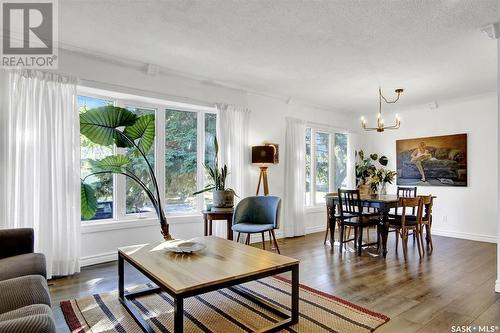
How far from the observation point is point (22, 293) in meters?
1.74

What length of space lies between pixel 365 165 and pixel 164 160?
460 centimetres

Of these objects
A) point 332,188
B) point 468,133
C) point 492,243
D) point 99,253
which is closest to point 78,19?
point 99,253

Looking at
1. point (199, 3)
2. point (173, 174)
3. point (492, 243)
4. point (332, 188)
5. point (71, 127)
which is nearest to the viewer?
point (199, 3)

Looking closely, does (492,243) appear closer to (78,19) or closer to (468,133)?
(468,133)

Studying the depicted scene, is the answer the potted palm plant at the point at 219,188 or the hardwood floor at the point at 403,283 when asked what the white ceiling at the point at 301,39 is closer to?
the potted palm plant at the point at 219,188

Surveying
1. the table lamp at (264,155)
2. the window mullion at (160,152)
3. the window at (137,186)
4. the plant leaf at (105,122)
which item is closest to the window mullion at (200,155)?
the window mullion at (160,152)

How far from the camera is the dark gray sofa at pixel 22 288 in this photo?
1.27 metres

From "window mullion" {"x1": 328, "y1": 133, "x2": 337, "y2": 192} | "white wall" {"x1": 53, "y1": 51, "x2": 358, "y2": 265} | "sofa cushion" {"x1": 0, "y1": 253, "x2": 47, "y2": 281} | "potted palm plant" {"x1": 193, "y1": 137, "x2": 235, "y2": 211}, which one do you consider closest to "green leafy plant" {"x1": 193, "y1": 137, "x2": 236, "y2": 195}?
"potted palm plant" {"x1": 193, "y1": 137, "x2": 235, "y2": 211}

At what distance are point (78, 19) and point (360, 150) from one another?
611 cm

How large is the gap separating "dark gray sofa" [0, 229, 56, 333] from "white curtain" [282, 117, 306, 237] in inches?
153

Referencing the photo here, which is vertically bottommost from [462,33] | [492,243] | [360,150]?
[492,243]

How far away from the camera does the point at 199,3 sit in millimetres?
2482

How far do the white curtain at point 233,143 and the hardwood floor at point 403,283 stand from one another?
1.20 metres

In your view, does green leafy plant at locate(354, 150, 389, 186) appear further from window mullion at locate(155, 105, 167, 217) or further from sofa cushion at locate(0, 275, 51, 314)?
sofa cushion at locate(0, 275, 51, 314)
